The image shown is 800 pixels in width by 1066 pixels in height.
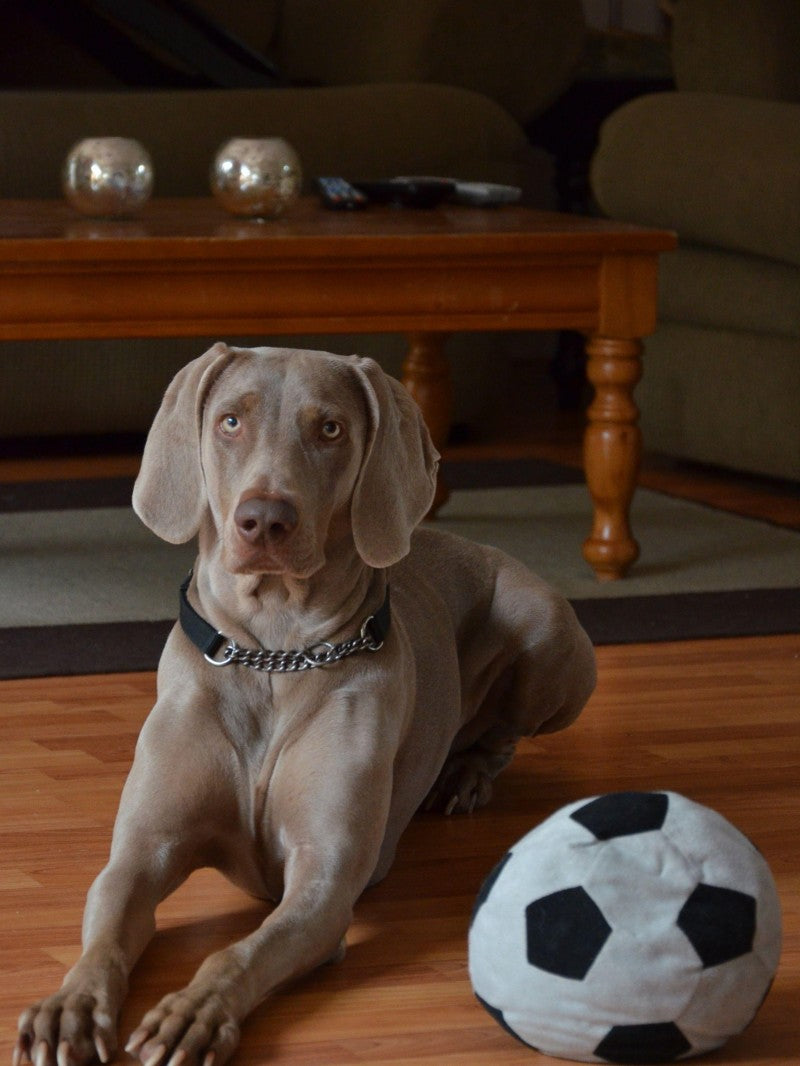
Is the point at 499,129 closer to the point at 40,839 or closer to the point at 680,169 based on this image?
the point at 680,169

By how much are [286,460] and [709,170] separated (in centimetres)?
257

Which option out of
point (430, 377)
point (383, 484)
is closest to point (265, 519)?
point (383, 484)

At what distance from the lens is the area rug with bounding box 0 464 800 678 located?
298 centimetres

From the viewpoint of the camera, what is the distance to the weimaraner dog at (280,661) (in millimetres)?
1693

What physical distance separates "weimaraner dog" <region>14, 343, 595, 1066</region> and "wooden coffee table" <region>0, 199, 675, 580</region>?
1183mm

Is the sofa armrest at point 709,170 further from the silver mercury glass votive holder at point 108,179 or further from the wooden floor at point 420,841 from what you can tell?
the silver mercury glass votive holder at point 108,179

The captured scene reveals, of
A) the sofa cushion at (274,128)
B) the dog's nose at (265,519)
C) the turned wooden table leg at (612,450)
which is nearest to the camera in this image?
the dog's nose at (265,519)

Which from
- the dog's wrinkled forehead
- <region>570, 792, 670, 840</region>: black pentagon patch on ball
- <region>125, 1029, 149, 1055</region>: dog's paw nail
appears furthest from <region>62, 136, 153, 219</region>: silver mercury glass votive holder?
<region>125, 1029, 149, 1055</region>: dog's paw nail

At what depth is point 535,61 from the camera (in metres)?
5.31

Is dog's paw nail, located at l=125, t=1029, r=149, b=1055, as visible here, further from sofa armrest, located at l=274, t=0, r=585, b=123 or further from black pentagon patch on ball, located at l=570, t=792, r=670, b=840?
sofa armrest, located at l=274, t=0, r=585, b=123

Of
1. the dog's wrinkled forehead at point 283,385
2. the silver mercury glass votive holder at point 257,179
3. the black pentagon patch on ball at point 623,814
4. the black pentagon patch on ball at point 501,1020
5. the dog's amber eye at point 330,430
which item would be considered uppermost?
the dog's wrinkled forehead at point 283,385

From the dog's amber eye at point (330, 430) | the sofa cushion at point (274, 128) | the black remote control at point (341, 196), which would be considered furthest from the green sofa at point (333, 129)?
the dog's amber eye at point (330, 430)

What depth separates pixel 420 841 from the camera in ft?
6.91

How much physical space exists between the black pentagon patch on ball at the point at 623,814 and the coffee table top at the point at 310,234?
5.29 ft
